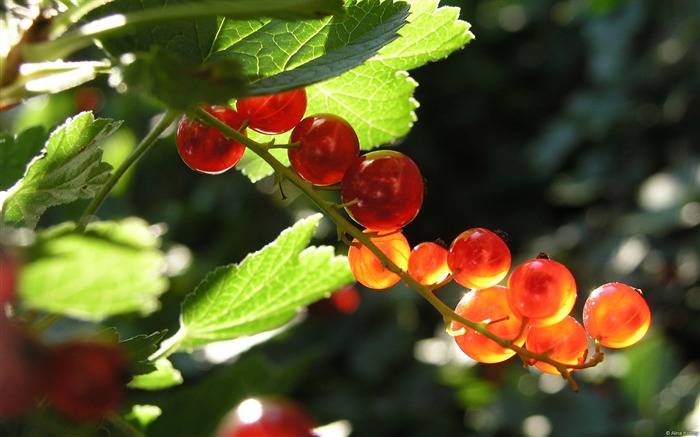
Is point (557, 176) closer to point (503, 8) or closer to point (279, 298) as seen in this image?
point (503, 8)

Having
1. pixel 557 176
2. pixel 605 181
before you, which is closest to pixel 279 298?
pixel 605 181

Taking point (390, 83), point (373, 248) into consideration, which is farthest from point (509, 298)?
point (390, 83)

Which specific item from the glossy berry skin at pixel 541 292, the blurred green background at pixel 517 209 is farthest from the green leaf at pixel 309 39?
the blurred green background at pixel 517 209

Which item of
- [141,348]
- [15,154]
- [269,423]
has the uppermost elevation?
[15,154]

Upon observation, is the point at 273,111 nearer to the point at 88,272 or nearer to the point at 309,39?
the point at 309,39

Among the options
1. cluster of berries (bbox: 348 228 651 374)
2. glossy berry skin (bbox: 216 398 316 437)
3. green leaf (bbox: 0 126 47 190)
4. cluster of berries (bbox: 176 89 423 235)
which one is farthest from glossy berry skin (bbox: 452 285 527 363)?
green leaf (bbox: 0 126 47 190)

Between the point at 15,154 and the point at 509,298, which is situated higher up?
the point at 15,154

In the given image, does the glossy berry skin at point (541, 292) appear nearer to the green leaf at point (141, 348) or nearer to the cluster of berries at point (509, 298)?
the cluster of berries at point (509, 298)
